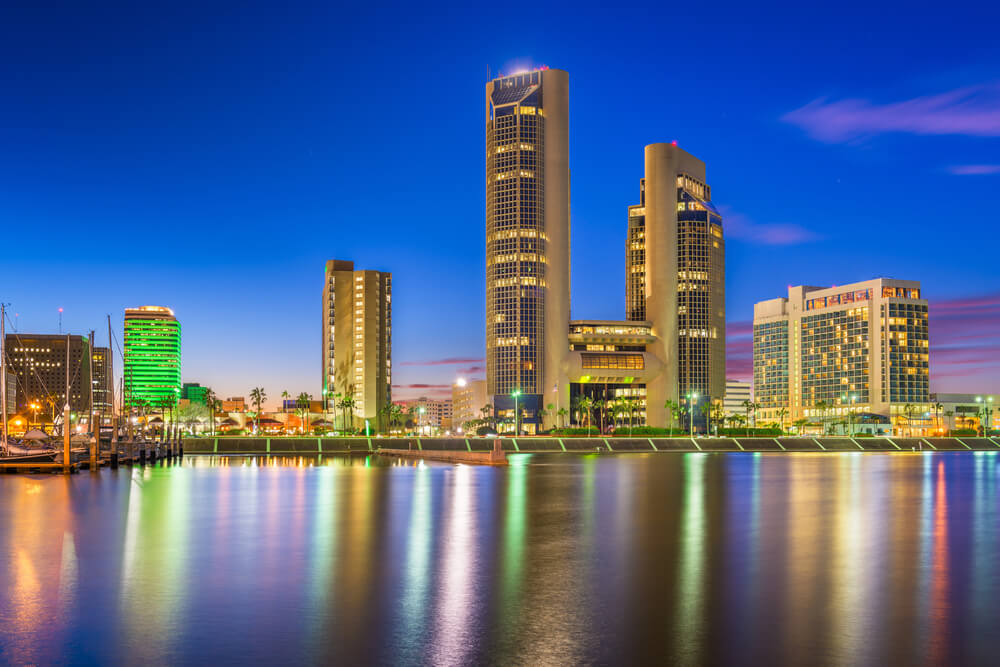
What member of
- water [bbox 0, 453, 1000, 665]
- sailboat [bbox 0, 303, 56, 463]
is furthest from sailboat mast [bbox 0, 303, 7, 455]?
water [bbox 0, 453, 1000, 665]

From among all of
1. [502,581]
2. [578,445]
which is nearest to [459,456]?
[578,445]

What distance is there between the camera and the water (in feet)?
47.3

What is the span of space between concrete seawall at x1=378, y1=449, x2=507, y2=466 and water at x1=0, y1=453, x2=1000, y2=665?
153ft

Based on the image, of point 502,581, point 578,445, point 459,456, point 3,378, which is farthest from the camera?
point 578,445

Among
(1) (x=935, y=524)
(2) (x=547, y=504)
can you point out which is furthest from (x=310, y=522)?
(1) (x=935, y=524)

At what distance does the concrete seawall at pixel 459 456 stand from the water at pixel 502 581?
153ft

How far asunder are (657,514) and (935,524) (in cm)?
1070

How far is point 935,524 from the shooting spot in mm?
33219

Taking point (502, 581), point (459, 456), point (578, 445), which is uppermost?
point (502, 581)

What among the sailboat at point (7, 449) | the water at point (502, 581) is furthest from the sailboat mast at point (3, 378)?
the water at point (502, 581)

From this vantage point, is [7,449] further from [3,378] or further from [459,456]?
[459,456]

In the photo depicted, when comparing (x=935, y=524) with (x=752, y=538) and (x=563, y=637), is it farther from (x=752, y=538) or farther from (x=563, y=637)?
(x=563, y=637)

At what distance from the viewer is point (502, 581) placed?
66.7 feet

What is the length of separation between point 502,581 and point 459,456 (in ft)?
263
